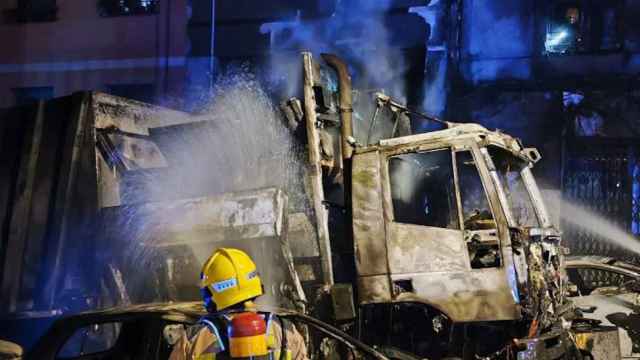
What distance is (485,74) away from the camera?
556 inches

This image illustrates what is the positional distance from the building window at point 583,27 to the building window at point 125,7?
9.77 metres

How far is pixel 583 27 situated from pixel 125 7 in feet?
37.0

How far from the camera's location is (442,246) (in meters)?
6.00

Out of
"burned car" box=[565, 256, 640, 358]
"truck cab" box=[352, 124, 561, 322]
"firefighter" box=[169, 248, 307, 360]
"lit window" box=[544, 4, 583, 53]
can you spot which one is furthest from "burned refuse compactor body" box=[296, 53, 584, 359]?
"lit window" box=[544, 4, 583, 53]

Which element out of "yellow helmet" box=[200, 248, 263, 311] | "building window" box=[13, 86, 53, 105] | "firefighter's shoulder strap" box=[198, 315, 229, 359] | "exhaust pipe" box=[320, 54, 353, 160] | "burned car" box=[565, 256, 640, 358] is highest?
"building window" box=[13, 86, 53, 105]

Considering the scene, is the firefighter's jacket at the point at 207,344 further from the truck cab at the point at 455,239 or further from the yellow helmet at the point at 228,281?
the truck cab at the point at 455,239

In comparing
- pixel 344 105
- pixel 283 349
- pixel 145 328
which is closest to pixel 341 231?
pixel 344 105

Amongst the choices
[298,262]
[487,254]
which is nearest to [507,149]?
[487,254]

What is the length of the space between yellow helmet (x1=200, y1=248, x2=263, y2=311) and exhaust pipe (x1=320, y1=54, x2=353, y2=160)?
3.26m

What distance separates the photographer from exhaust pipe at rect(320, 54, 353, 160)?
6656 mm

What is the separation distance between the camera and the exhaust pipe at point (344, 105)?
21.8 feet

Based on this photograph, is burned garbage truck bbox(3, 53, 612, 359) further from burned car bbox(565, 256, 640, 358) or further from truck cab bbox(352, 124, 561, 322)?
burned car bbox(565, 256, 640, 358)

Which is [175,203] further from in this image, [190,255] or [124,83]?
[124,83]

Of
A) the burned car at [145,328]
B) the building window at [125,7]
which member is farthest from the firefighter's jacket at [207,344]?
the building window at [125,7]
